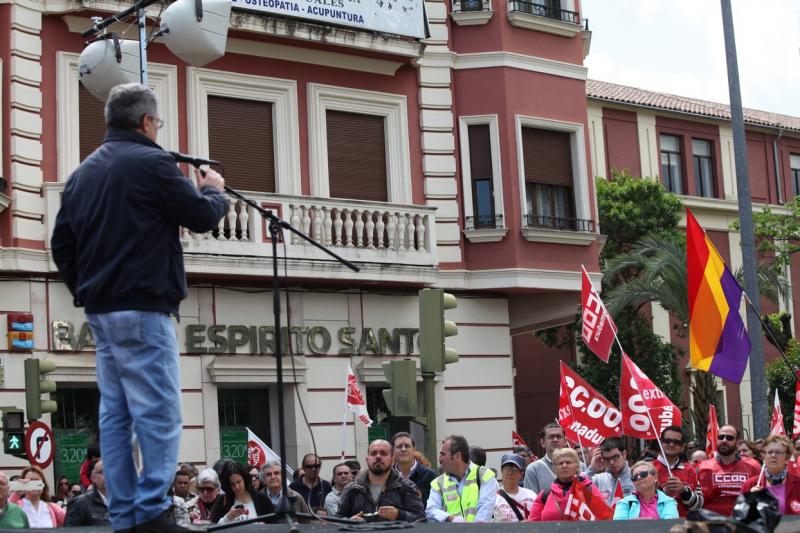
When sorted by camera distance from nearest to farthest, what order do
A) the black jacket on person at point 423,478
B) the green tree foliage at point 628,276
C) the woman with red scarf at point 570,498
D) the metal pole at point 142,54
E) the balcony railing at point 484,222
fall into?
the woman with red scarf at point 570,498, the black jacket on person at point 423,478, the metal pole at point 142,54, the balcony railing at point 484,222, the green tree foliage at point 628,276

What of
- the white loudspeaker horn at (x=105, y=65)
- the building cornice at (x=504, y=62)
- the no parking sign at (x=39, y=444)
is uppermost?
the building cornice at (x=504, y=62)

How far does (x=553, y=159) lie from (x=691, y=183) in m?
23.1

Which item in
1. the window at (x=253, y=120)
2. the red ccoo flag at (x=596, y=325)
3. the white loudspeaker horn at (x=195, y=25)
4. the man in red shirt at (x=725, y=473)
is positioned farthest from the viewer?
the window at (x=253, y=120)

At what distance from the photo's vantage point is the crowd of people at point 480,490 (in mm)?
11391

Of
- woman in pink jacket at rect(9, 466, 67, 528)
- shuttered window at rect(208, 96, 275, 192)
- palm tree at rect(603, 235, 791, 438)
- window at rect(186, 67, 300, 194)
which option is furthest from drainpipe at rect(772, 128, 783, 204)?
woman in pink jacket at rect(9, 466, 67, 528)

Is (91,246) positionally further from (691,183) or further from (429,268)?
(691,183)

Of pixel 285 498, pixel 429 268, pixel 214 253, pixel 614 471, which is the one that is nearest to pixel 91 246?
pixel 285 498

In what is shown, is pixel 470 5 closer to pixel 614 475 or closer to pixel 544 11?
pixel 544 11

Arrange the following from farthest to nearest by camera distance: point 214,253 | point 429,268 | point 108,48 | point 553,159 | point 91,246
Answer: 1. point 553,159
2. point 429,268
3. point 214,253
4. point 108,48
5. point 91,246

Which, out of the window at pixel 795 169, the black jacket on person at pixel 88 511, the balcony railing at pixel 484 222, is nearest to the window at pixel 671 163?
the window at pixel 795 169

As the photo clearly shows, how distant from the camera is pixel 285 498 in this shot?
24.9 feet

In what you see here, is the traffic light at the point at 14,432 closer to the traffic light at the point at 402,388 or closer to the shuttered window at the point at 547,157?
the traffic light at the point at 402,388

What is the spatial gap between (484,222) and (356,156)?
227 centimetres

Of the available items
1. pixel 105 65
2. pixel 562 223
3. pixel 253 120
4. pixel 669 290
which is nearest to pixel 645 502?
pixel 105 65
